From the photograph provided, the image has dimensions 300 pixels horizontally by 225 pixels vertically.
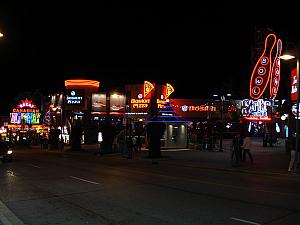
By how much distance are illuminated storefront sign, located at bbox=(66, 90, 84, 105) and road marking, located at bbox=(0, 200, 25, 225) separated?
4579 cm

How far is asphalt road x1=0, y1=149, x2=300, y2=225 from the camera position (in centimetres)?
859

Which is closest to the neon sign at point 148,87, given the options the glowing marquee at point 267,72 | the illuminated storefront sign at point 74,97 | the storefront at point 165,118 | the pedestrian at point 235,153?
the storefront at point 165,118

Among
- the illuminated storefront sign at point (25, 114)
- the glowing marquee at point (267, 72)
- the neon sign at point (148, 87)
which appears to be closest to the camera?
the glowing marquee at point (267, 72)

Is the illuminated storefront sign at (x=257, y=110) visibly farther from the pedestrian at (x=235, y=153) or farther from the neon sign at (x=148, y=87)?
the pedestrian at (x=235, y=153)

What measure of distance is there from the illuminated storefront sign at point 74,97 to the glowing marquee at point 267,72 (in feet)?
82.5

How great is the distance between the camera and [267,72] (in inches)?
1516

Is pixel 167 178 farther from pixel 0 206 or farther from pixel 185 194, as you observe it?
pixel 0 206

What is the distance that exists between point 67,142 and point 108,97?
9.83 m

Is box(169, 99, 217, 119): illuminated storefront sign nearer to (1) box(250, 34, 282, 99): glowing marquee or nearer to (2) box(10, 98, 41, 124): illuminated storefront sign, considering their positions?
(1) box(250, 34, 282, 99): glowing marquee

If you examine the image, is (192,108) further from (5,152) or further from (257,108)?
(5,152)

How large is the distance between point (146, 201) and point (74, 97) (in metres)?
45.7

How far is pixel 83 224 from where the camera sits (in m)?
8.20

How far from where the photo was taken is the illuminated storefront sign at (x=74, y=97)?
54844 mm

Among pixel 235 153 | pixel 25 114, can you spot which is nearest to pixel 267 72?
pixel 235 153
